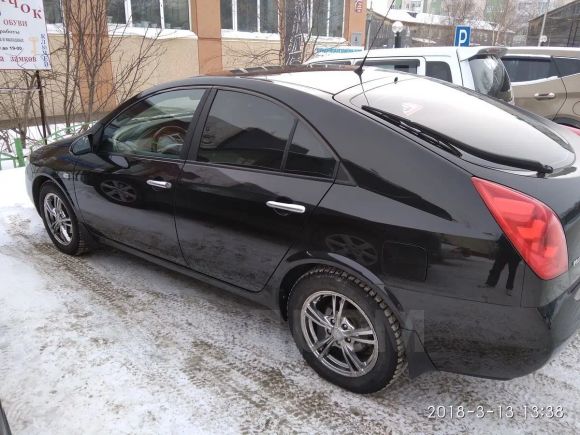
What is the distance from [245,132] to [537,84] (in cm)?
627

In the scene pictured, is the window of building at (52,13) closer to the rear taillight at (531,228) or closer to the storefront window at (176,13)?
the storefront window at (176,13)

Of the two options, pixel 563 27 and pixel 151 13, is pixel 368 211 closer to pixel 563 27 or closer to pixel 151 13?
pixel 151 13

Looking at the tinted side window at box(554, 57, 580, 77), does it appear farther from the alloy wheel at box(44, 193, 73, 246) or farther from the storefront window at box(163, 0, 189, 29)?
the storefront window at box(163, 0, 189, 29)

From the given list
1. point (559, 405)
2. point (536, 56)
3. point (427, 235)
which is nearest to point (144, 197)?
point (427, 235)

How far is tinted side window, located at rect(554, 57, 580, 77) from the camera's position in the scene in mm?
7022

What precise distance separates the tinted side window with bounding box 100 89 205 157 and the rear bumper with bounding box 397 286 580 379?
5.85 ft

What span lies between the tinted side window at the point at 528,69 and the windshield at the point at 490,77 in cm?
202

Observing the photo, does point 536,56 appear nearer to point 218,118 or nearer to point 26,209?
point 218,118

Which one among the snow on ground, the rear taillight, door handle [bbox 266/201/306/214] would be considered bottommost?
the snow on ground

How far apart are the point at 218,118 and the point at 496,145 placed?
155cm

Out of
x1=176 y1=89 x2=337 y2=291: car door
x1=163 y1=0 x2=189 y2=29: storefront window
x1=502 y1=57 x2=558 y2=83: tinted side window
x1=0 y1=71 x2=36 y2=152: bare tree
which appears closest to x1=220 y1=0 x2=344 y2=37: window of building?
x1=163 y1=0 x2=189 y2=29: storefront window

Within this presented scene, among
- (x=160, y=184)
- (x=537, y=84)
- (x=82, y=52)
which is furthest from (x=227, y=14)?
(x=160, y=184)

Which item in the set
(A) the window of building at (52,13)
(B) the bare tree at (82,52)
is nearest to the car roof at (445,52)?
(B) the bare tree at (82,52)

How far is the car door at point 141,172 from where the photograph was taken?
119 inches
